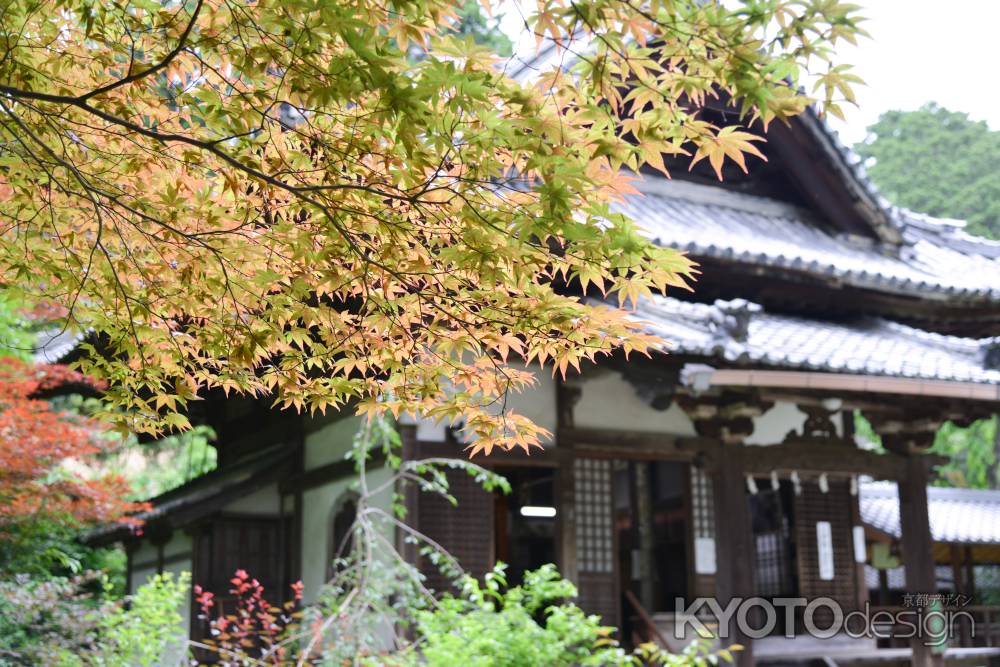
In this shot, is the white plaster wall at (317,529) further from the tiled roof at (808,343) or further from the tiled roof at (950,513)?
the tiled roof at (950,513)

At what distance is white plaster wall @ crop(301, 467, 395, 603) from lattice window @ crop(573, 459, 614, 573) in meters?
2.14

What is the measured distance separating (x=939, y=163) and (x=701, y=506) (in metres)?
25.3

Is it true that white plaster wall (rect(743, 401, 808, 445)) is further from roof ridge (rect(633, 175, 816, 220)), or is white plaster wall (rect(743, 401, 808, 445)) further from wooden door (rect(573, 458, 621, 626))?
roof ridge (rect(633, 175, 816, 220))

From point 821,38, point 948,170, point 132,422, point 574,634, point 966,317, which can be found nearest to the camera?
point 821,38

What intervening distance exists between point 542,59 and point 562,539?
5.63 m

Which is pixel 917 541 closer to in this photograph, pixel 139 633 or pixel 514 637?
pixel 514 637

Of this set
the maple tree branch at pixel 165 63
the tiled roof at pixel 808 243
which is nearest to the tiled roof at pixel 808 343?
the tiled roof at pixel 808 243

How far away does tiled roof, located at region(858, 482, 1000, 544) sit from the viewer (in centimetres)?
1783

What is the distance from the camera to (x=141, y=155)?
346 cm

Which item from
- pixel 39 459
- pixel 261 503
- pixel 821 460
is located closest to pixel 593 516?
pixel 821 460

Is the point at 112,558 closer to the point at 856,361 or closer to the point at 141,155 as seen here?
the point at 856,361

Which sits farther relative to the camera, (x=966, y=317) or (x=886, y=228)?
(x=886, y=228)

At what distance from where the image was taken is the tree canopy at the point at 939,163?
30.1 metres

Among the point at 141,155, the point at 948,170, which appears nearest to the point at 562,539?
the point at 141,155
